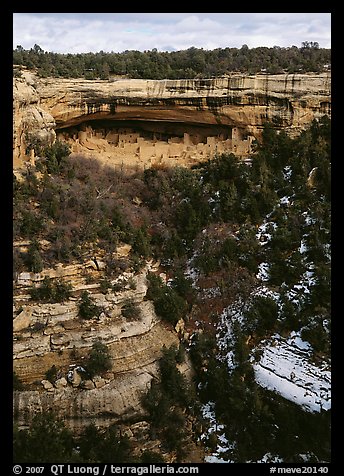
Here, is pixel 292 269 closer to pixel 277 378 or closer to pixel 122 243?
pixel 277 378

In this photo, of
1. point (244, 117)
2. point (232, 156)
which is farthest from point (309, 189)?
point (244, 117)

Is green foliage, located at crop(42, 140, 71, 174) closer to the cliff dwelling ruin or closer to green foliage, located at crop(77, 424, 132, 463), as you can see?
the cliff dwelling ruin

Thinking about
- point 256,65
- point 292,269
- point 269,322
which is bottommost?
point 269,322

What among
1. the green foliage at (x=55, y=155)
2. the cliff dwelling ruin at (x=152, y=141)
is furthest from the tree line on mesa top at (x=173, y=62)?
the green foliage at (x=55, y=155)

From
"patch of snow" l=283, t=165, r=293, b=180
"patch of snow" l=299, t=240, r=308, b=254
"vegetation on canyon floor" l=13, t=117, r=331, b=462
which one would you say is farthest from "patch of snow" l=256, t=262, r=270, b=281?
"patch of snow" l=283, t=165, r=293, b=180

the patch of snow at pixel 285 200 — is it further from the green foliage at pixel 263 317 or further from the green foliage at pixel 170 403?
the green foliage at pixel 170 403
